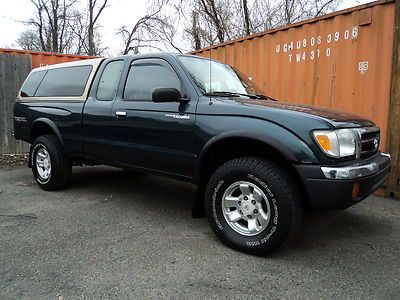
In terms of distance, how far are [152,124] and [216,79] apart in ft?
2.79

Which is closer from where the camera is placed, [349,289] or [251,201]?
[349,289]

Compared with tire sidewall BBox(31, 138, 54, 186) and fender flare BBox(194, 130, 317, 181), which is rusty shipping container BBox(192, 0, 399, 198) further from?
tire sidewall BBox(31, 138, 54, 186)

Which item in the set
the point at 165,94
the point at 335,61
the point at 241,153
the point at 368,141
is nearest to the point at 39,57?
the point at 165,94

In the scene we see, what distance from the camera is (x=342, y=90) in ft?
18.1

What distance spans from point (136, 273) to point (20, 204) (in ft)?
8.52

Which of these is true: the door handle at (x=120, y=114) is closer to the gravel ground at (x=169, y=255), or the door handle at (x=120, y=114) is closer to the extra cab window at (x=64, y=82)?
the extra cab window at (x=64, y=82)

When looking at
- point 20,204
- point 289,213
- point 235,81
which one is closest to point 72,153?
point 20,204

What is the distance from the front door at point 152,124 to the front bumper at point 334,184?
3.87 ft

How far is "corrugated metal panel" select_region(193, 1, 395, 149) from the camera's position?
5.06 meters

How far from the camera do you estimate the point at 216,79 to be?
4062 millimetres

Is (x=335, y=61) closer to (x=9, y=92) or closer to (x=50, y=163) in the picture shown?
(x=50, y=163)

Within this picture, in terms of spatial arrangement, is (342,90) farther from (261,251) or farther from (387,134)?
(261,251)

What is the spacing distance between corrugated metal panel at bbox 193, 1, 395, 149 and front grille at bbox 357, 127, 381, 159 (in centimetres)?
172

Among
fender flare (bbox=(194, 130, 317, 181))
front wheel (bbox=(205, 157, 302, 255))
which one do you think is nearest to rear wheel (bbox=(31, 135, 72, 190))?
fender flare (bbox=(194, 130, 317, 181))
